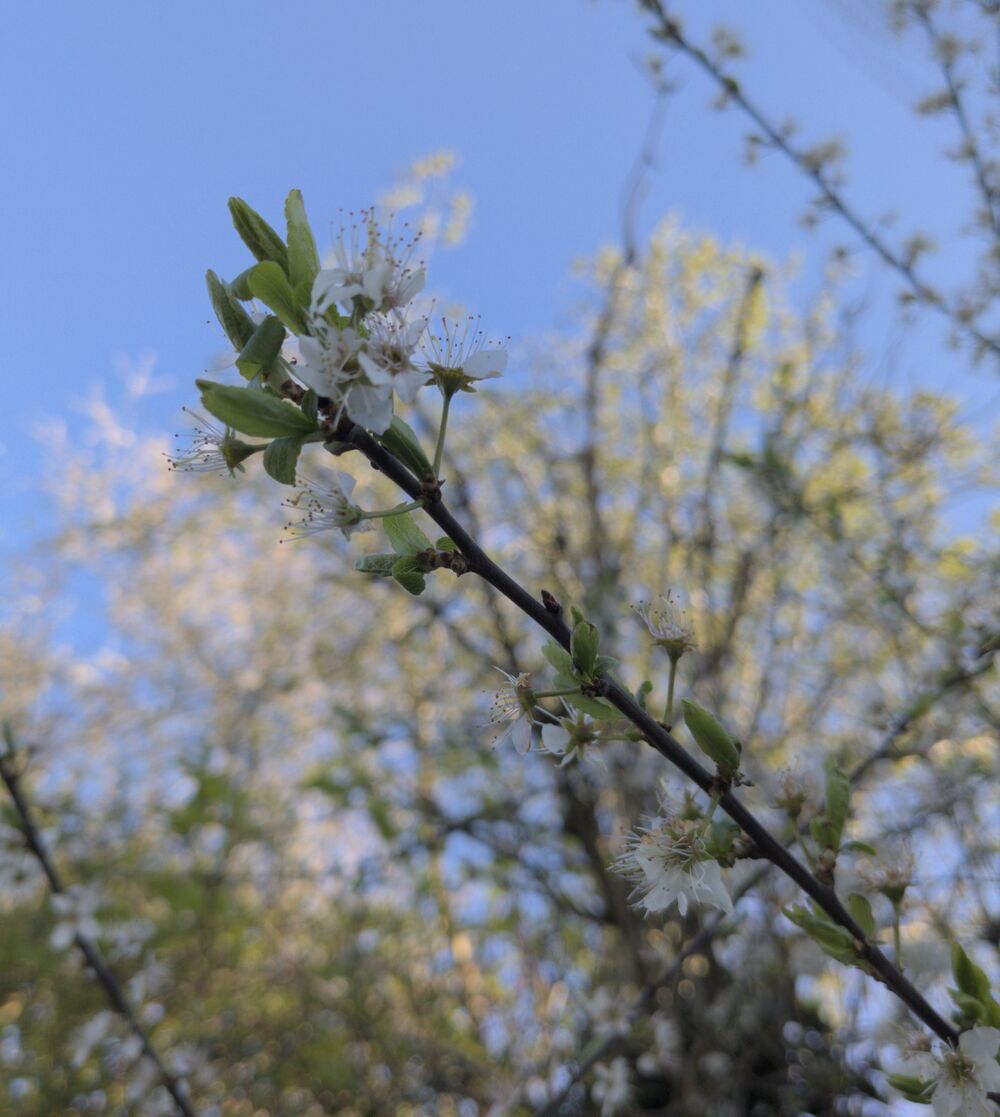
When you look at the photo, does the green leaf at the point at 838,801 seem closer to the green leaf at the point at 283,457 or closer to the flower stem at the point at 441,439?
the flower stem at the point at 441,439

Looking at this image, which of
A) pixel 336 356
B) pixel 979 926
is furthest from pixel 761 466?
pixel 336 356

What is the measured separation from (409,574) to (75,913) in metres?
2.16

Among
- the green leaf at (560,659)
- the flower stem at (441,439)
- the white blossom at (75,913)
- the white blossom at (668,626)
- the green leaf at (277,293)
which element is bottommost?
the green leaf at (560,659)

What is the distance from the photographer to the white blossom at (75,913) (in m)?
2.34

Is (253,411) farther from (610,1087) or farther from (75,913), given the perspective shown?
(75,913)

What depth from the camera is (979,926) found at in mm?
1973

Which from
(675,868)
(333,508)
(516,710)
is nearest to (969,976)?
(675,868)

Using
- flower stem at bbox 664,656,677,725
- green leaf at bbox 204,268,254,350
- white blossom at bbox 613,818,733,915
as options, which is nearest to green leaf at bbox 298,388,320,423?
green leaf at bbox 204,268,254,350

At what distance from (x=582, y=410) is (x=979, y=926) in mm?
2623

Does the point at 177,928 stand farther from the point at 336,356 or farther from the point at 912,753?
the point at 336,356

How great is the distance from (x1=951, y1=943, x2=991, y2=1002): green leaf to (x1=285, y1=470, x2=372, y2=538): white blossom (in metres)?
0.76

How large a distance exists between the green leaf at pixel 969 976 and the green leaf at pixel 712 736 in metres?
0.31

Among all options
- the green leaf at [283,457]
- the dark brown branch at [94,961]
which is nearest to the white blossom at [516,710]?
the green leaf at [283,457]

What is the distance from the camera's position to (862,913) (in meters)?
0.98
